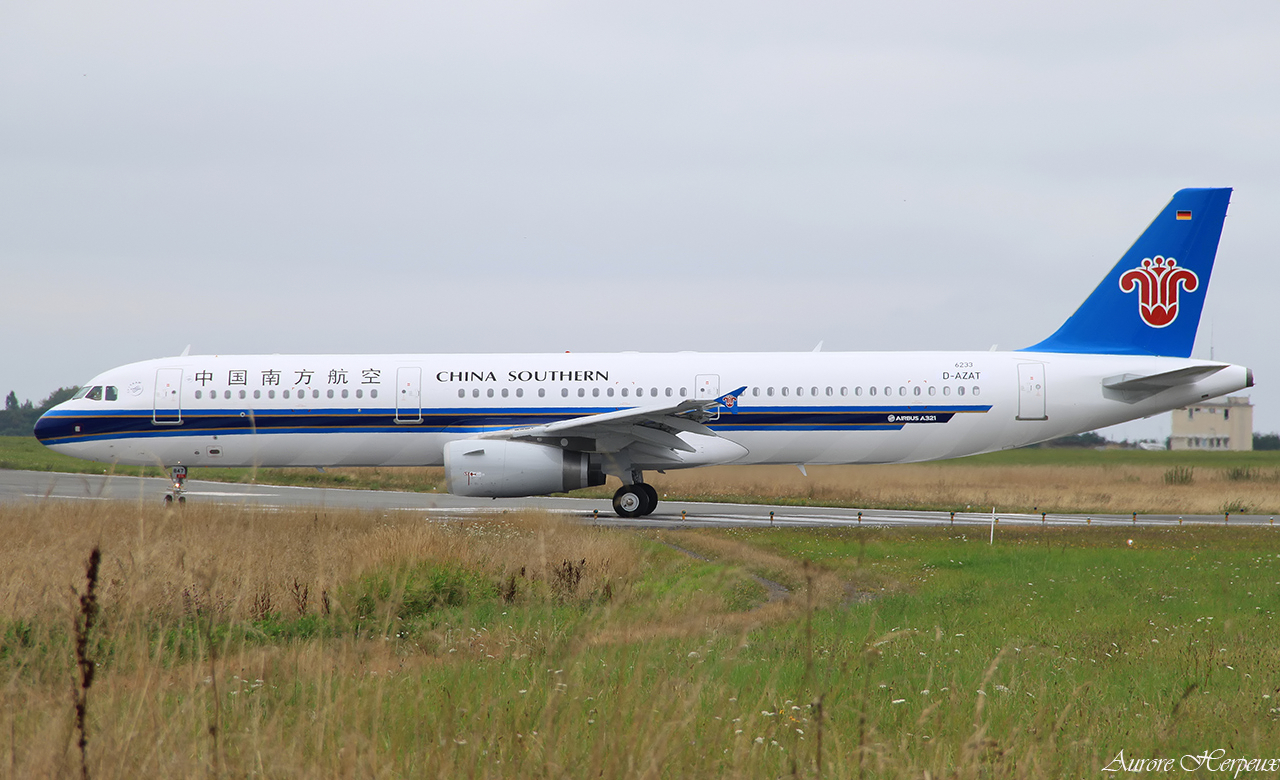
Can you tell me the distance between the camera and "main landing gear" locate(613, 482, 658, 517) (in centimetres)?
2064

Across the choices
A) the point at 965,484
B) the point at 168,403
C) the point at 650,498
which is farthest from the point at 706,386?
the point at 965,484

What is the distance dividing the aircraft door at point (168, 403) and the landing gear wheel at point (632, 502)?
30.5 ft

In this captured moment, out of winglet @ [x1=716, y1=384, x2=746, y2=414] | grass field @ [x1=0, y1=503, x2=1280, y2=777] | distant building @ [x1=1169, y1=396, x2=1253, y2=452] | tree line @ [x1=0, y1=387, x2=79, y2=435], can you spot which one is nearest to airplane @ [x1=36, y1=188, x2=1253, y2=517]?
winglet @ [x1=716, y1=384, x2=746, y2=414]

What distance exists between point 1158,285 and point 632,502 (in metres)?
12.6

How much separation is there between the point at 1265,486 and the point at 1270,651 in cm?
3087

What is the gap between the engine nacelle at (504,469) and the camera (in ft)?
62.5

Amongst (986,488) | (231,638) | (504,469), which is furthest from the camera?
(986,488)

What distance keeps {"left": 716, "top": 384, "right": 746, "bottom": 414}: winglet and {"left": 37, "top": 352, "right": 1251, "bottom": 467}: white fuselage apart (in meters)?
0.17

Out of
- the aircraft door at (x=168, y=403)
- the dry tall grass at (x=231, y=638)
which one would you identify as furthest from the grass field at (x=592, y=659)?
the aircraft door at (x=168, y=403)

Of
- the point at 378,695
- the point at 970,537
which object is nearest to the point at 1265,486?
the point at 970,537

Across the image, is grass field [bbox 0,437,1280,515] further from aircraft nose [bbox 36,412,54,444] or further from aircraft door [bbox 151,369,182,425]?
aircraft nose [bbox 36,412,54,444]

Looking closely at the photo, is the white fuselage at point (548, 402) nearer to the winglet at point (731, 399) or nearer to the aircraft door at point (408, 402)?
the aircraft door at point (408, 402)

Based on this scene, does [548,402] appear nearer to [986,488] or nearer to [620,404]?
[620,404]

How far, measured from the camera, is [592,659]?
5.43 metres
